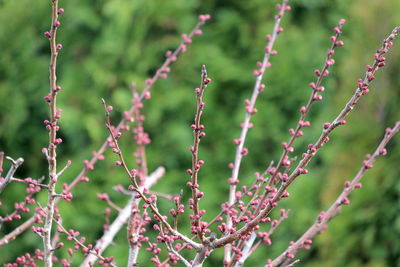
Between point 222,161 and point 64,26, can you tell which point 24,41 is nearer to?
point 64,26

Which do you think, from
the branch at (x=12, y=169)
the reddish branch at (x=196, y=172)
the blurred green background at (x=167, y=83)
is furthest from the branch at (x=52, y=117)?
the blurred green background at (x=167, y=83)

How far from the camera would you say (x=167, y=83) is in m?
6.75

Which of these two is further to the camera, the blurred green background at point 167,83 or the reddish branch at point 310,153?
the blurred green background at point 167,83

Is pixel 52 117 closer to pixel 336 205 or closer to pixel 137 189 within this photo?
pixel 137 189

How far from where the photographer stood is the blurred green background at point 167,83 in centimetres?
625

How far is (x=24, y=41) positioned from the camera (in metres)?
6.86

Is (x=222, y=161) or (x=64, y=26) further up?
(x=64, y=26)

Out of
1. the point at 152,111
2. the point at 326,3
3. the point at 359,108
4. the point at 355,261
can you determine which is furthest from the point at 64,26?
the point at 355,261

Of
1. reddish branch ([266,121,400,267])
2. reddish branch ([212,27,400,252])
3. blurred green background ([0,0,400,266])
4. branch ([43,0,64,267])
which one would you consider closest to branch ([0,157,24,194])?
branch ([43,0,64,267])

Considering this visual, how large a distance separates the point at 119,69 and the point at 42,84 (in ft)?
2.95

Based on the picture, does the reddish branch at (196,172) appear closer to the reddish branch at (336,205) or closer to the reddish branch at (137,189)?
the reddish branch at (137,189)

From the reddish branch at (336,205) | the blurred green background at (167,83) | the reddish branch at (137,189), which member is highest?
the blurred green background at (167,83)

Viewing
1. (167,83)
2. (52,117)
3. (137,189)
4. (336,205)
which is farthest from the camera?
(167,83)

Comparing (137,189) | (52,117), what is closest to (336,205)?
(137,189)
